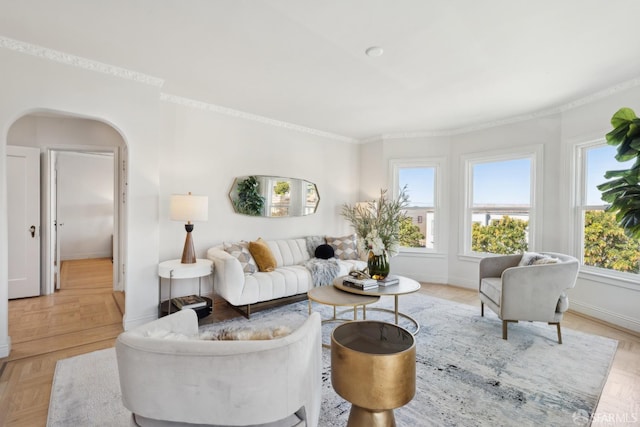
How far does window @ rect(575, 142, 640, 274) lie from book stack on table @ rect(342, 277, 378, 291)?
2.77m

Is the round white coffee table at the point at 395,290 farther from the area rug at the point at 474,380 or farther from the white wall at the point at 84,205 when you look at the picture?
the white wall at the point at 84,205

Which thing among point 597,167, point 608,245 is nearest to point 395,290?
point 608,245

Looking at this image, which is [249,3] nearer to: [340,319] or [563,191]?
[340,319]

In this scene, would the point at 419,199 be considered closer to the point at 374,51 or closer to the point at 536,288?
the point at 536,288

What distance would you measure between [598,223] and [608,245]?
0.27 m

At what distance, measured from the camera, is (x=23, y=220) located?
4176 mm

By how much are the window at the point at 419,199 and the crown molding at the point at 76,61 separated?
3.90 m

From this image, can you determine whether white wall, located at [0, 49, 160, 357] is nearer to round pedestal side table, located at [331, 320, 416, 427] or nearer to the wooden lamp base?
the wooden lamp base

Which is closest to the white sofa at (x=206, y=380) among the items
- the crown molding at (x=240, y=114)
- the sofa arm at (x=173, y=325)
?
the sofa arm at (x=173, y=325)

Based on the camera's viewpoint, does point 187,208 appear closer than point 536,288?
No

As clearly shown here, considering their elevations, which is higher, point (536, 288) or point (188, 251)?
point (188, 251)

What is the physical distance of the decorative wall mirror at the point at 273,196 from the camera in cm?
441

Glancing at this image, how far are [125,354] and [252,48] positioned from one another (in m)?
2.44

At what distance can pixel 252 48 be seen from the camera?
2.67 metres
